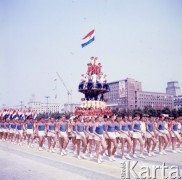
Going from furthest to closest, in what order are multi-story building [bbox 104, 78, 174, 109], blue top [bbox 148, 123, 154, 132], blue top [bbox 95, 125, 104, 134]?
1. multi-story building [bbox 104, 78, 174, 109]
2. blue top [bbox 148, 123, 154, 132]
3. blue top [bbox 95, 125, 104, 134]

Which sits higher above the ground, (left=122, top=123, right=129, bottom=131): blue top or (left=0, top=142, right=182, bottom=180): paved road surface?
(left=122, top=123, right=129, bottom=131): blue top

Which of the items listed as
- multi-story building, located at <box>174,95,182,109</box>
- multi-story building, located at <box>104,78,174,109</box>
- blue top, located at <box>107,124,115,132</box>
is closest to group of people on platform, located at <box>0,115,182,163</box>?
blue top, located at <box>107,124,115,132</box>

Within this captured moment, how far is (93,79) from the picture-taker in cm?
3453

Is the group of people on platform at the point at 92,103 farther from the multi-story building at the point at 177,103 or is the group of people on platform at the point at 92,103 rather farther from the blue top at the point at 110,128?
the multi-story building at the point at 177,103

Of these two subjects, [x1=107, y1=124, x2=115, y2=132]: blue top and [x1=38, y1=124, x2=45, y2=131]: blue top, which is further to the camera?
[x1=38, y1=124, x2=45, y2=131]: blue top

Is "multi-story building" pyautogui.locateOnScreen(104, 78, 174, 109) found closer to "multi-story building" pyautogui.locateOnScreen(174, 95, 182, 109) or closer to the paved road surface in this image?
"multi-story building" pyautogui.locateOnScreen(174, 95, 182, 109)

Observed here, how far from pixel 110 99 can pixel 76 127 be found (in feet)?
438

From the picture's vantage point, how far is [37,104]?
187625mm

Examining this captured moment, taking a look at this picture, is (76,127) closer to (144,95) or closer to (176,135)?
(176,135)

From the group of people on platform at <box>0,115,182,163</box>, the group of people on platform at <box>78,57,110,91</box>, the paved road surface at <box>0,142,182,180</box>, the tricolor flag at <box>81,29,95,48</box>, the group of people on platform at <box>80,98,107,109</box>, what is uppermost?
the tricolor flag at <box>81,29,95,48</box>

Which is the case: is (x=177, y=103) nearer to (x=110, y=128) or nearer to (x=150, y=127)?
(x=150, y=127)

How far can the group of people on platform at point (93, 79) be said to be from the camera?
112ft

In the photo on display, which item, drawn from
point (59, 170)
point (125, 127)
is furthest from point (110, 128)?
point (59, 170)

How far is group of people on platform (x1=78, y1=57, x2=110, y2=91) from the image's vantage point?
34.2 m
